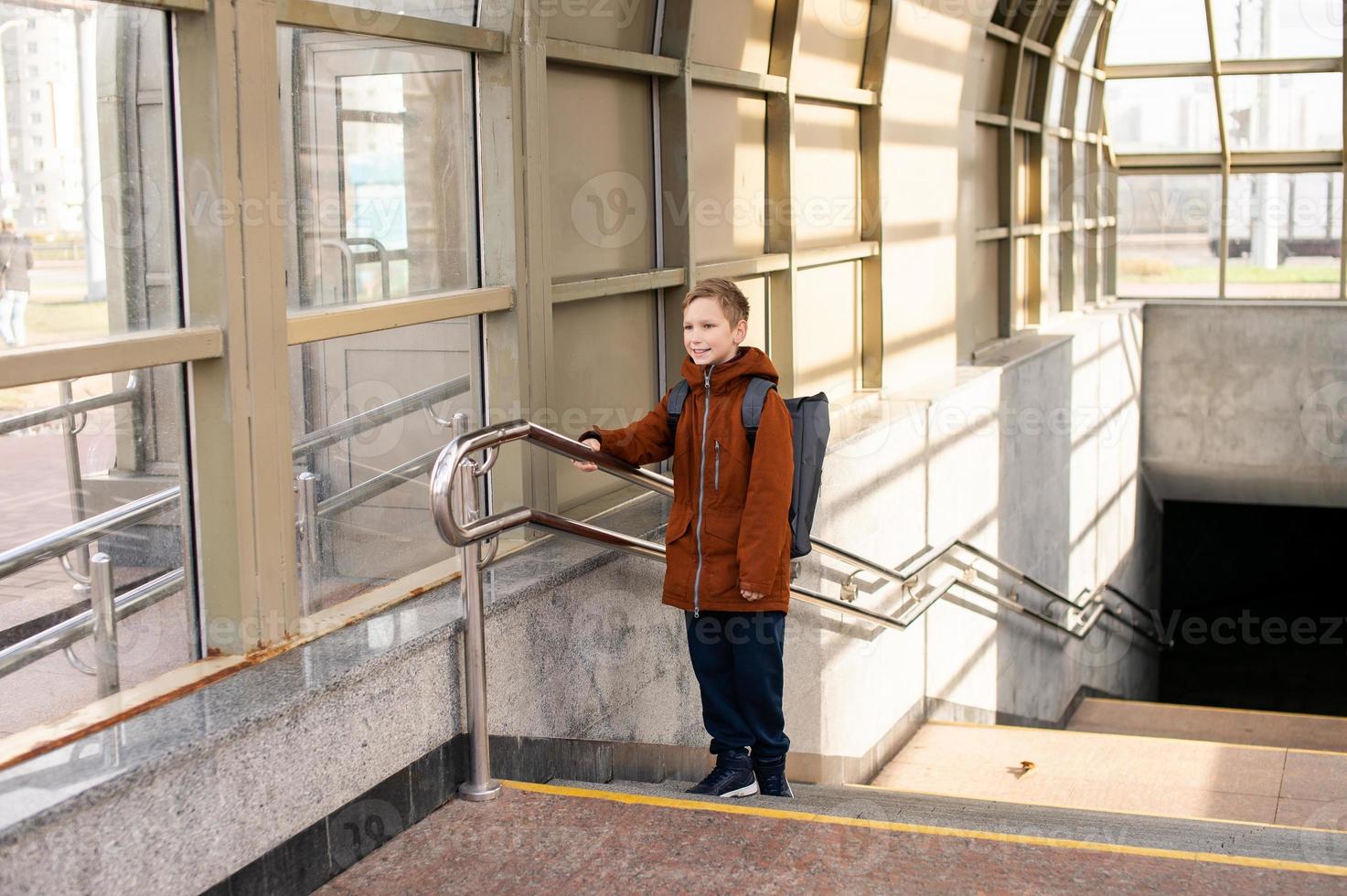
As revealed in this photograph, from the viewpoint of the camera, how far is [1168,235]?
16.4 meters

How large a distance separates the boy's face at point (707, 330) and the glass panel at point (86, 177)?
1457 millimetres

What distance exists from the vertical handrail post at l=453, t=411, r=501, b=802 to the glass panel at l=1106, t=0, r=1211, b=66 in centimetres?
1350

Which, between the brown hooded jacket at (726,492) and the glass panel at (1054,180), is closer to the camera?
the brown hooded jacket at (726,492)

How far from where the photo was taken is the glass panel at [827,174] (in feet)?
24.8

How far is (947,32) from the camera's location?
372 inches

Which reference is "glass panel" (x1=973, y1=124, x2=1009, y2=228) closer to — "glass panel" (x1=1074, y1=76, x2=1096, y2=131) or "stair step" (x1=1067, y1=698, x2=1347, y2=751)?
"glass panel" (x1=1074, y1=76, x2=1096, y2=131)

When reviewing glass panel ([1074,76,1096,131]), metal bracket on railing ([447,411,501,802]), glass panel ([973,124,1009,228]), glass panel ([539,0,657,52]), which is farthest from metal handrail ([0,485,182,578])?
glass panel ([1074,76,1096,131])

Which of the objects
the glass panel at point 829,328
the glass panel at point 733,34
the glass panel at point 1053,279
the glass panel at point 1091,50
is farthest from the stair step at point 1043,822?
the glass panel at point 1091,50

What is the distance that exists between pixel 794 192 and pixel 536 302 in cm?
296

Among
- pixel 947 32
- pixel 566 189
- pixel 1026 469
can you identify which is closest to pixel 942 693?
pixel 1026 469

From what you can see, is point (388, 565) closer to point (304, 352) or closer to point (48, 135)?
point (304, 352)

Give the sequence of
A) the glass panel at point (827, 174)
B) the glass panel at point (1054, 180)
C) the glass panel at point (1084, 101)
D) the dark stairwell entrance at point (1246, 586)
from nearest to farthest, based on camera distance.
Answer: the glass panel at point (827, 174) < the glass panel at point (1054, 180) < the glass panel at point (1084, 101) < the dark stairwell entrance at point (1246, 586)

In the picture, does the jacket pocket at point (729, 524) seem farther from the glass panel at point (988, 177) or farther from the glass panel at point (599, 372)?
the glass panel at point (988, 177)

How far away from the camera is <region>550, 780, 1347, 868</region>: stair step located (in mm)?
3645
